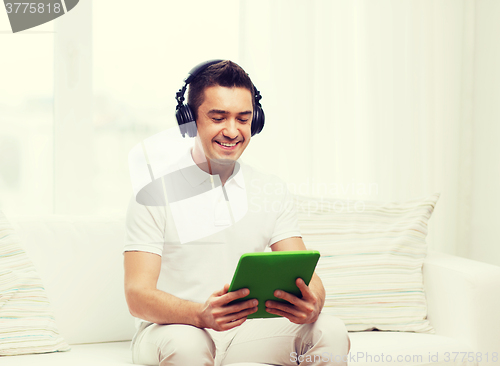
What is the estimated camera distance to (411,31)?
8.08ft

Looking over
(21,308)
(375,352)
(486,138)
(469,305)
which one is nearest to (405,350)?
(375,352)

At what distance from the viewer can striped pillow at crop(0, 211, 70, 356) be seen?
1305mm

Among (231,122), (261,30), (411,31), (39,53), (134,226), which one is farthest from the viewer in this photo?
(411,31)

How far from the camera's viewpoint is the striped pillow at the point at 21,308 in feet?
4.28

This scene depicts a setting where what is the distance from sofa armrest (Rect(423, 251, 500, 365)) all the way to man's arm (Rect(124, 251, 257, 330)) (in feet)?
2.73

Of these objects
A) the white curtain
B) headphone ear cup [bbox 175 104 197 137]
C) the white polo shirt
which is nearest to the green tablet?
the white polo shirt

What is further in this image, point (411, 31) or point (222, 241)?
point (411, 31)

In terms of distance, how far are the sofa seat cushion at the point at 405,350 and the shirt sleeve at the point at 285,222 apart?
37 centimetres

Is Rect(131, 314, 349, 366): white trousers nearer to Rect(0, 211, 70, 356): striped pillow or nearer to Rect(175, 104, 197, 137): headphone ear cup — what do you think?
Rect(0, 211, 70, 356): striped pillow

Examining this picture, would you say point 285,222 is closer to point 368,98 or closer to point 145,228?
point 145,228

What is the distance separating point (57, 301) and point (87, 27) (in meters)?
1.23

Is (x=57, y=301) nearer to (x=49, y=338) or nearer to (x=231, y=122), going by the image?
(x=49, y=338)

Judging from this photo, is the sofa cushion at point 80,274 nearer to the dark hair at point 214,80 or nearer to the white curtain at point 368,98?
the dark hair at point 214,80

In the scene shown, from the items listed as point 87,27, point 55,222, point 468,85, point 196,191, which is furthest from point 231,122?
point 468,85
